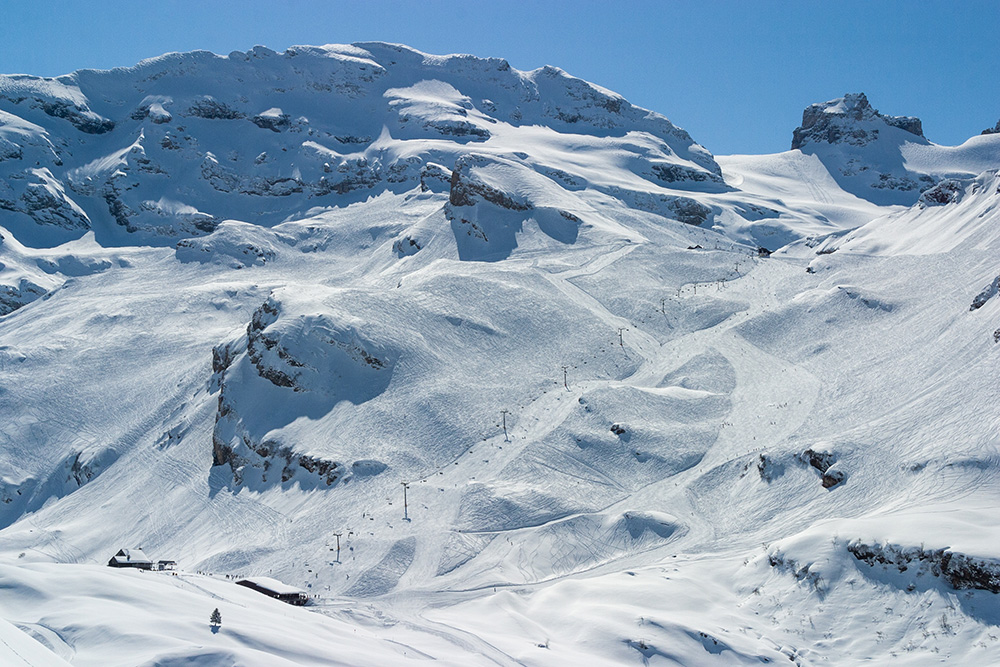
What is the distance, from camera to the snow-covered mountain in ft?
123

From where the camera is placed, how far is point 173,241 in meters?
136

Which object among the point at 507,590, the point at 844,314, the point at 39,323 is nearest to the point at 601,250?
the point at 844,314

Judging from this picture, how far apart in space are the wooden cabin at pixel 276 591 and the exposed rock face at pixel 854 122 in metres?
182

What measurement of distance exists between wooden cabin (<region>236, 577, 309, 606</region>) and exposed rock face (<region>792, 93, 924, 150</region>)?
181964 millimetres

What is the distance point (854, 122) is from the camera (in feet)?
627

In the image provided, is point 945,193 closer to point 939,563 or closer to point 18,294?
point 939,563

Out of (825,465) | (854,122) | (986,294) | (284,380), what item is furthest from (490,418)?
(854,122)

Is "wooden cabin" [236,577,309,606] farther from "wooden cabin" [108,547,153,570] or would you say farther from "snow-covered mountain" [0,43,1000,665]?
"wooden cabin" [108,547,153,570]

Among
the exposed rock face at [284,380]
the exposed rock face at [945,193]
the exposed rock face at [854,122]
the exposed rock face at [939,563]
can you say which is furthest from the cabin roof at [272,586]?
the exposed rock face at [854,122]

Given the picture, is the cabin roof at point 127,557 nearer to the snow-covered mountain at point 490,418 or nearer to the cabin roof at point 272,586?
the snow-covered mountain at point 490,418

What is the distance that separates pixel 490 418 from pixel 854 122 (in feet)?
536

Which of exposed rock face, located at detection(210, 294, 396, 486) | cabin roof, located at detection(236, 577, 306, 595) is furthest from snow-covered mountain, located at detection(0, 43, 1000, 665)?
cabin roof, located at detection(236, 577, 306, 595)

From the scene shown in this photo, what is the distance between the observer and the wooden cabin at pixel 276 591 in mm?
44531

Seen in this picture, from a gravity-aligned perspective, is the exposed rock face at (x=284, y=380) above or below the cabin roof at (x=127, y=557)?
above
